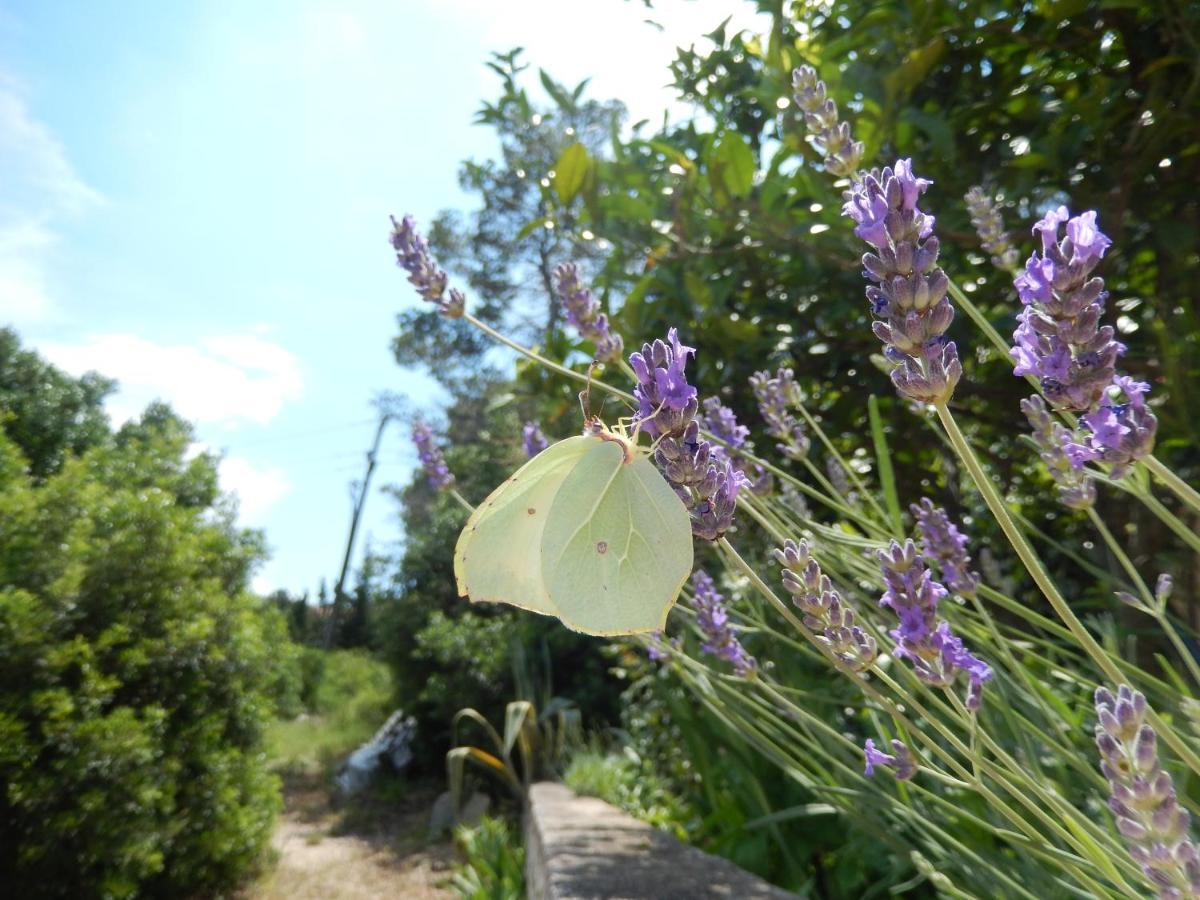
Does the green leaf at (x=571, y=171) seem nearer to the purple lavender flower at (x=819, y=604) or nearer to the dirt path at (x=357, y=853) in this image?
the purple lavender flower at (x=819, y=604)

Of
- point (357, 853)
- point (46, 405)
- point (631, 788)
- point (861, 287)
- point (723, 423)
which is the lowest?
point (357, 853)

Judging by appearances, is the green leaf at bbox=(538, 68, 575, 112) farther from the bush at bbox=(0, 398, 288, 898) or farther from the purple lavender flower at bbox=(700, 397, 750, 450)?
the bush at bbox=(0, 398, 288, 898)

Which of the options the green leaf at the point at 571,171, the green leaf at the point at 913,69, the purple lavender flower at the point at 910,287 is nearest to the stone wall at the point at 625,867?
the purple lavender flower at the point at 910,287

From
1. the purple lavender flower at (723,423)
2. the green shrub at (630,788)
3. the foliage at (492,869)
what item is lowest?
the foliage at (492,869)

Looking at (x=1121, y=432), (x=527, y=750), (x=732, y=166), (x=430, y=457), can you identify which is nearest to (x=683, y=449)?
(x=1121, y=432)

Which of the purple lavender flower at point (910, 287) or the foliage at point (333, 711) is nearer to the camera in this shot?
the purple lavender flower at point (910, 287)

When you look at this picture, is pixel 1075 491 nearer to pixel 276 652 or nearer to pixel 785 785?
pixel 785 785

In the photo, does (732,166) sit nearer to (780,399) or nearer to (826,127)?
(780,399)
